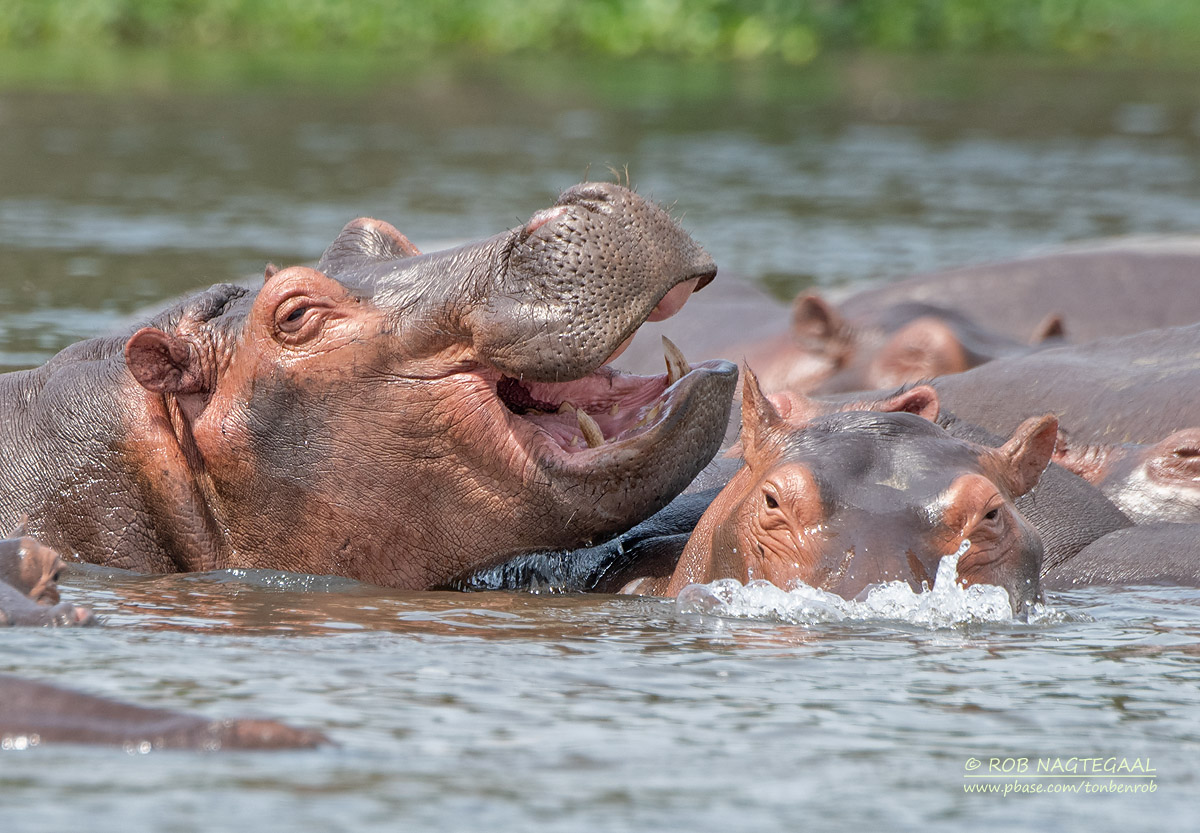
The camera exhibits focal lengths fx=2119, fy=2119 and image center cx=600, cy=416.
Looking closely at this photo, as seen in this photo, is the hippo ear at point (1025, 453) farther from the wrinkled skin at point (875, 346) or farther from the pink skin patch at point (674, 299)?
the wrinkled skin at point (875, 346)

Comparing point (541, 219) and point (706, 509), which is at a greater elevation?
point (541, 219)

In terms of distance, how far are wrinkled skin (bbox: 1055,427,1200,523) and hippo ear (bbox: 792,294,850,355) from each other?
2.59 meters

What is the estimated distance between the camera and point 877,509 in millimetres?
4824

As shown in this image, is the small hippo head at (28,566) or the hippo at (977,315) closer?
the small hippo head at (28,566)

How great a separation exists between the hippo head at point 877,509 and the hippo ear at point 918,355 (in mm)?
Answer: 3268

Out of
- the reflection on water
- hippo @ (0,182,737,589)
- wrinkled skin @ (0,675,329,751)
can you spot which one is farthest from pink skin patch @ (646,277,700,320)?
wrinkled skin @ (0,675,329,751)

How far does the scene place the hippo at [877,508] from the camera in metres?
4.79

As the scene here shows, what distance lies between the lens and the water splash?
4.78 meters

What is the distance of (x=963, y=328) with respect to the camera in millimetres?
8898

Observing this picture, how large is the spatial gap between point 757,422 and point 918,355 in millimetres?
3471

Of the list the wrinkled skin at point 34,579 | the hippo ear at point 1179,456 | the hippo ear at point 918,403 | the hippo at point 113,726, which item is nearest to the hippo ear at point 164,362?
the wrinkled skin at point 34,579

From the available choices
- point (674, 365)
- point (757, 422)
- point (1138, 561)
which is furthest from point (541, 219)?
point (1138, 561)

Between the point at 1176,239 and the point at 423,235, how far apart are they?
5078 mm

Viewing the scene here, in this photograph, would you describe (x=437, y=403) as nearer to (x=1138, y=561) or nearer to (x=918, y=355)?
(x=1138, y=561)
